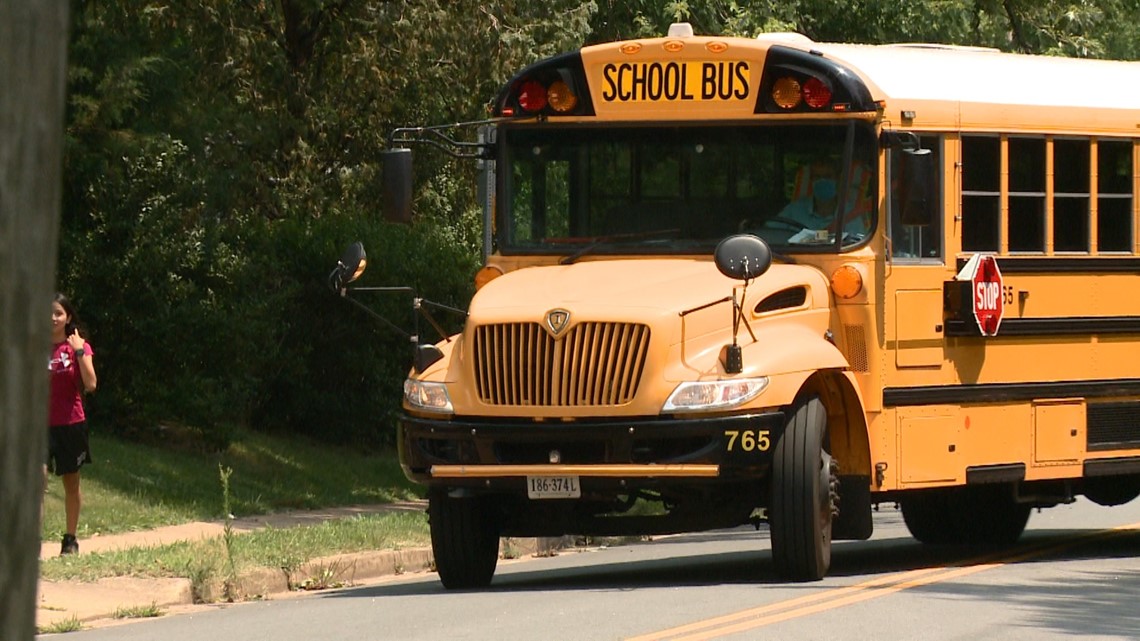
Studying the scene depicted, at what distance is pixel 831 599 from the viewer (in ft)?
33.7

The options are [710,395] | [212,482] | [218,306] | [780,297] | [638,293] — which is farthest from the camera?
[218,306]

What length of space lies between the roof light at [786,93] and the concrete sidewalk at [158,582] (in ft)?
13.0

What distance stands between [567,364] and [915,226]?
235 cm

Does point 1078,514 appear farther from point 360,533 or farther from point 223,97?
point 223,97

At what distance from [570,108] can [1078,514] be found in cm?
849

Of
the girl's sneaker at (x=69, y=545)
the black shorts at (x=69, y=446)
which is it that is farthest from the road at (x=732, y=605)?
the black shorts at (x=69, y=446)

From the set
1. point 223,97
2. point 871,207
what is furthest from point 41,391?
point 223,97

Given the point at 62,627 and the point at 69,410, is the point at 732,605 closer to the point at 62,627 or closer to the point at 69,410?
the point at 62,627

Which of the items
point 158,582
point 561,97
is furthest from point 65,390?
point 561,97

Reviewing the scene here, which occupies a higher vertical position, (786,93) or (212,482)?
(786,93)

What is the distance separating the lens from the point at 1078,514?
18.8 meters

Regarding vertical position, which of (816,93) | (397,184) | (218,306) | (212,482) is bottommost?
(212,482)

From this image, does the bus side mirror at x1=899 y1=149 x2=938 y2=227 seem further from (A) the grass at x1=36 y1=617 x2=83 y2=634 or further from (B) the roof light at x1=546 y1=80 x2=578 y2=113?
Result: (A) the grass at x1=36 y1=617 x2=83 y2=634

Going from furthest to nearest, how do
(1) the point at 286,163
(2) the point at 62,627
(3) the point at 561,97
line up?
(1) the point at 286,163, (3) the point at 561,97, (2) the point at 62,627
